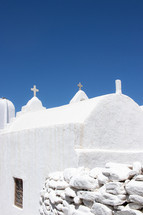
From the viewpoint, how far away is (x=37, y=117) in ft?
31.3

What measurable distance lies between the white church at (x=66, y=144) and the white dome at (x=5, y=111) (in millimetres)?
8818

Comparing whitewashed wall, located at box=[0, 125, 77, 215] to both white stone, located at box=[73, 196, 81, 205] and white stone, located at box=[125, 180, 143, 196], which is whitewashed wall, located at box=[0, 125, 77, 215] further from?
white stone, located at box=[125, 180, 143, 196]

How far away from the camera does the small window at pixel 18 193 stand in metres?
8.37

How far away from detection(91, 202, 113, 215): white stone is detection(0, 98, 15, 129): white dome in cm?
1512

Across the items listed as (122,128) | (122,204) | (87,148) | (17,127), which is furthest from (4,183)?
(122,204)

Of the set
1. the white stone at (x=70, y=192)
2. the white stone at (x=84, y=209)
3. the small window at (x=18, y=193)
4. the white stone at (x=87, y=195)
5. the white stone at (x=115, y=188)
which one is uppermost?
the white stone at (x=115, y=188)

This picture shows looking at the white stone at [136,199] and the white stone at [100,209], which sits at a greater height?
the white stone at [136,199]

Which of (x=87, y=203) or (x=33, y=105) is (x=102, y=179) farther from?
(x=33, y=105)

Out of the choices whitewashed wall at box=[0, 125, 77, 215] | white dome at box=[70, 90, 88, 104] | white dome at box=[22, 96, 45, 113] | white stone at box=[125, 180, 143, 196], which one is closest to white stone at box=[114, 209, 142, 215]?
white stone at box=[125, 180, 143, 196]

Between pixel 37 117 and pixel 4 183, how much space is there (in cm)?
287

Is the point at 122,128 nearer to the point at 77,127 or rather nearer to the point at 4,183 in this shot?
the point at 77,127

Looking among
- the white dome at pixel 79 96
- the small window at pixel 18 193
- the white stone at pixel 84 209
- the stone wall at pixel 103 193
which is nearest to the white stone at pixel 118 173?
the stone wall at pixel 103 193

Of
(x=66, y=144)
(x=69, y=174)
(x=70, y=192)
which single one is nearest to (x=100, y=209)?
(x=70, y=192)

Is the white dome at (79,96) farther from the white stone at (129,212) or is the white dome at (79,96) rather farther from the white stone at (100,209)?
the white stone at (129,212)
